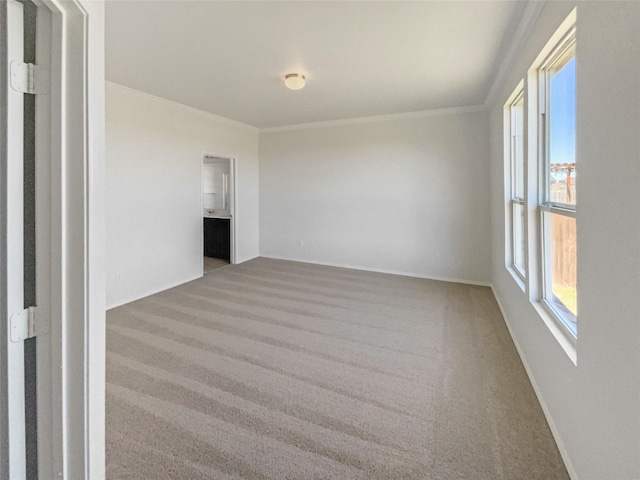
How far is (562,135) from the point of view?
183 cm

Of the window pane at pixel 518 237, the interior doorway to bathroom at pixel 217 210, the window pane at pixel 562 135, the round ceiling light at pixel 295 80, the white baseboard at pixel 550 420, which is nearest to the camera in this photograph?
the white baseboard at pixel 550 420

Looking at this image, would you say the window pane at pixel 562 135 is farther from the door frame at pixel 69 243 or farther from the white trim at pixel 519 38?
the door frame at pixel 69 243

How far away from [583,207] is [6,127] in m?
2.12

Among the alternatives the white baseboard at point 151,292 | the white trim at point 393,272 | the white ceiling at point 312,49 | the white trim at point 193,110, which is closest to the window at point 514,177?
the white ceiling at point 312,49

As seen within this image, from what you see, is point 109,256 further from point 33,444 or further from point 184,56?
point 33,444

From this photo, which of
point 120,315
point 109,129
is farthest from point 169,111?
point 120,315

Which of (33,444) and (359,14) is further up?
(359,14)

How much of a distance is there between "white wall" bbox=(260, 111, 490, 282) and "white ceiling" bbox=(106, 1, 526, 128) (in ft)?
2.42

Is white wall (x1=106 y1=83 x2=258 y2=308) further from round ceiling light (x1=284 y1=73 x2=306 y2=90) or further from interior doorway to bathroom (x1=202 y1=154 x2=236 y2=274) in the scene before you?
round ceiling light (x1=284 y1=73 x2=306 y2=90)

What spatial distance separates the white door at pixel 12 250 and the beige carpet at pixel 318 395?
763 millimetres

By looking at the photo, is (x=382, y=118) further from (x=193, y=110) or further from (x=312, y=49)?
(x=193, y=110)

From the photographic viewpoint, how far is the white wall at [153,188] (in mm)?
3639

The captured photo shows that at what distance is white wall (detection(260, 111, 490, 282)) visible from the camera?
461 centimetres

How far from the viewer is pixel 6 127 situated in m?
0.87
